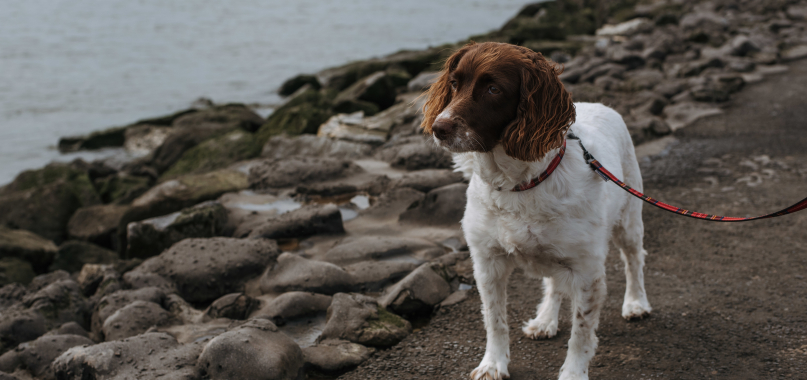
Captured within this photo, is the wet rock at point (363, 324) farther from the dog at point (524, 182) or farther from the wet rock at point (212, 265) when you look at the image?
the wet rock at point (212, 265)

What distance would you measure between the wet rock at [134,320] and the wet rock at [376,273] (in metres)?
1.44

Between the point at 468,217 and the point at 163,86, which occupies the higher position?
the point at 468,217

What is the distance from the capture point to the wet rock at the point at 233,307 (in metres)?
4.41

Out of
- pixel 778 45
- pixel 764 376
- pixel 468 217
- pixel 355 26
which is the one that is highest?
pixel 468 217

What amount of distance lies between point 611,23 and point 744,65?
11.7 metres

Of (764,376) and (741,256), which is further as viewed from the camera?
(741,256)

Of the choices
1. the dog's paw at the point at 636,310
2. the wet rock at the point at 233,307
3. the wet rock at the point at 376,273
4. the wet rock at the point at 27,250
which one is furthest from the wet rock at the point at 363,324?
the wet rock at the point at 27,250

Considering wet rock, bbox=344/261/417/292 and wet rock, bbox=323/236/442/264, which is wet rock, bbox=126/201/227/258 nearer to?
wet rock, bbox=323/236/442/264

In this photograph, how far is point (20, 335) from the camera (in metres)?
4.67

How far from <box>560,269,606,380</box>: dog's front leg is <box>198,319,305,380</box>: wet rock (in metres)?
1.55

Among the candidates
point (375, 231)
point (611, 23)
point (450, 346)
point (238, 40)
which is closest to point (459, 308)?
point (450, 346)

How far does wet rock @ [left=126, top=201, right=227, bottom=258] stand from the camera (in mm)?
6133

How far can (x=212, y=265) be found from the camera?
5016mm

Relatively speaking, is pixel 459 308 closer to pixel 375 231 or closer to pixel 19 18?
pixel 375 231
